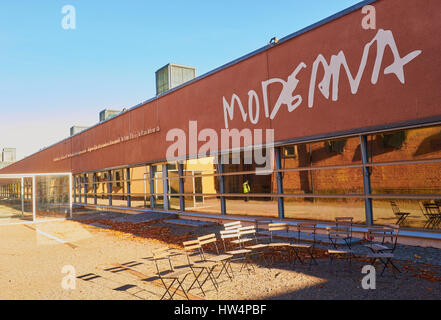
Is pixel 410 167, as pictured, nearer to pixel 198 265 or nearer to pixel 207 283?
pixel 207 283

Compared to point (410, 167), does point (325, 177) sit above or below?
below

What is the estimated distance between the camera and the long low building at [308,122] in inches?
296

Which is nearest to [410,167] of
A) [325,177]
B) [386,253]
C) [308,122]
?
[325,177]

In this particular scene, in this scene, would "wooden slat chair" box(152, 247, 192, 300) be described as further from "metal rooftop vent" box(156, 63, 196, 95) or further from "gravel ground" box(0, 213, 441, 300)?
"metal rooftop vent" box(156, 63, 196, 95)

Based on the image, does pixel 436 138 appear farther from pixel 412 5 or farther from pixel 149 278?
pixel 149 278

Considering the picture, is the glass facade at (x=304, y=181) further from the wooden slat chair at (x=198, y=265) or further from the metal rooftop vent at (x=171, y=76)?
the metal rooftop vent at (x=171, y=76)

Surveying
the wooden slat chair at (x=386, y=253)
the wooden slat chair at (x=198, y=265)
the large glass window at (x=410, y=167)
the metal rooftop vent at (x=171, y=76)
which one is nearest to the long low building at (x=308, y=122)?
the large glass window at (x=410, y=167)

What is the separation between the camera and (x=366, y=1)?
8.14 m

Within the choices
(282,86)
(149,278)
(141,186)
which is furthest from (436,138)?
(149,278)

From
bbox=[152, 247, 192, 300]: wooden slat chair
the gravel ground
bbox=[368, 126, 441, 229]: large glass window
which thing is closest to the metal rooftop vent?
bbox=[368, 126, 441, 229]: large glass window

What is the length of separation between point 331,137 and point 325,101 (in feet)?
3.38

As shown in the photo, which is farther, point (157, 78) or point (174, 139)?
point (157, 78)

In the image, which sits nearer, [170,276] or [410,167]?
[170,276]

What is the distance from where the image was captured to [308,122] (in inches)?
377
